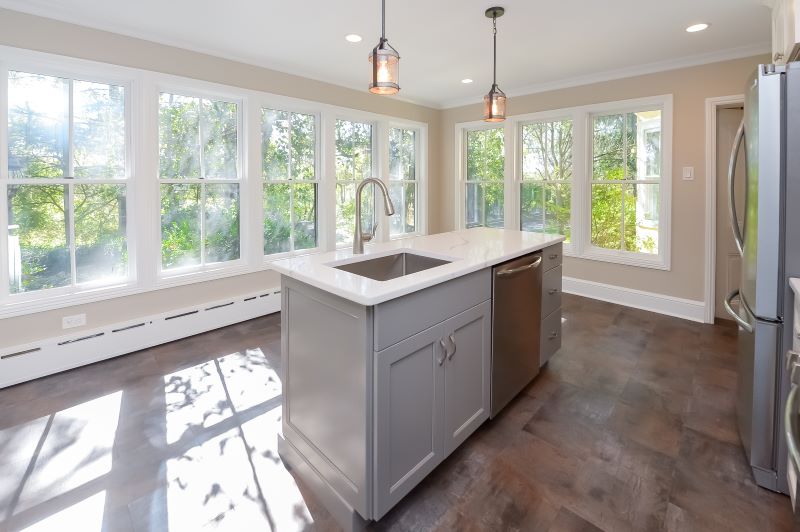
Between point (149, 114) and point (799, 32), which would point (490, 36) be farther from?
point (149, 114)

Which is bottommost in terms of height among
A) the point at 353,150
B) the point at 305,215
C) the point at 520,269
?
the point at 520,269

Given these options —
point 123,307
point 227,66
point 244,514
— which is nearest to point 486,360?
point 244,514

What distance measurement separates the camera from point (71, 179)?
9.73ft

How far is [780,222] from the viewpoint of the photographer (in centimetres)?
162

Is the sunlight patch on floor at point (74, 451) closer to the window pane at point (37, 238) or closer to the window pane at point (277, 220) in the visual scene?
the window pane at point (37, 238)

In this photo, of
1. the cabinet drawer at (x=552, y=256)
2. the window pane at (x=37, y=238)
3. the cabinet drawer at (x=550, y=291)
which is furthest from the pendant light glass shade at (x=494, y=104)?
the window pane at (x=37, y=238)

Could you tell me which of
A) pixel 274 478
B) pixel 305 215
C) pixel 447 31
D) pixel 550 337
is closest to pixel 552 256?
pixel 550 337

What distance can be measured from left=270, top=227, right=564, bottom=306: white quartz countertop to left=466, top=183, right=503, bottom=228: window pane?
104 inches

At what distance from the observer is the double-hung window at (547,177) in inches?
192

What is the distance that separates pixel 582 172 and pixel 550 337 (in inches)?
103

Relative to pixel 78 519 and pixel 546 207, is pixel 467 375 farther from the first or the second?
pixel 546 207

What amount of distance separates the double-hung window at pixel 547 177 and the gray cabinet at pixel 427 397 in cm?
343

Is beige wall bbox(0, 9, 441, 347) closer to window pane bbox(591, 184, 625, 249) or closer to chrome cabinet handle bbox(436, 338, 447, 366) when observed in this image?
chrome cabinet handle bbox(436, 338, 447, 366)

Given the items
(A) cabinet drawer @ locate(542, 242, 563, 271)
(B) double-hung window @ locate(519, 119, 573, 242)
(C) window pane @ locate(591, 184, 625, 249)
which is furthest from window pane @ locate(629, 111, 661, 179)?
(A) cabinet drawer @ locate(542, 242, 563, 271)
